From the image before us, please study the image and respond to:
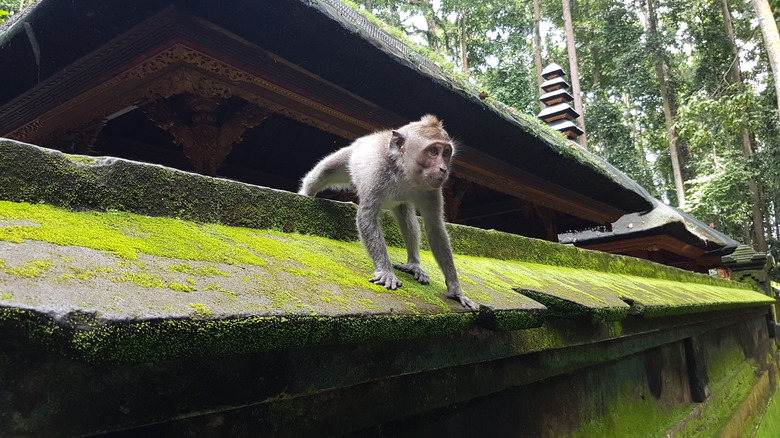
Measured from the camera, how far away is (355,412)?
6.87 ft

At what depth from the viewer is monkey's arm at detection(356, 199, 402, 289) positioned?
223 centimetres

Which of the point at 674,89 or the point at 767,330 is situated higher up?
the point at 674,89

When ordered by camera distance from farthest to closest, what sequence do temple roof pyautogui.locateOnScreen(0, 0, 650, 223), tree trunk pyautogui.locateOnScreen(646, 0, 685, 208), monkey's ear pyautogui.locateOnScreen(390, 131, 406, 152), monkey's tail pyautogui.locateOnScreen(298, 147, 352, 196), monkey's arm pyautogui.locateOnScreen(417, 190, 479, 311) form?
1. tree trunk pyautogui.locateOnScreen(646, 0, 685, 208)
2. temple roof pyautogui.locateOnScreen(0, 0, 650, 223)
3. monkey's tail pyautogui.locateOnScreen(298, 147, 352, 196)
4. monkey's ear pyautogui.locateOnScreen(390, 131, 406, 152)
5. monkey's arm pyautogui.locateOnScreen(417, 190, 479, 311)

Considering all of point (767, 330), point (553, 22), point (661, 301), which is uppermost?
point (553, 22)

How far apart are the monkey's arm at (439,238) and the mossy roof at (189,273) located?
101mm

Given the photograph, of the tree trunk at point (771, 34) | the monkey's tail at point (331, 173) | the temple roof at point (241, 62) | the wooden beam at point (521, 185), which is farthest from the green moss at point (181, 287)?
the tree trunk at point (771, 34)

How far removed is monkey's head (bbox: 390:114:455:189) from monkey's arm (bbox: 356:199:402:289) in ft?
0.95

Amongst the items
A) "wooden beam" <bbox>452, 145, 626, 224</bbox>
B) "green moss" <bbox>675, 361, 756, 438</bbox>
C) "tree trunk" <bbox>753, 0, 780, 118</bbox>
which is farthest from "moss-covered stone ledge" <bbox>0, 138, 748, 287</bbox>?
"tree trunk" <bbox>753, 0, 780, 118</bbox>

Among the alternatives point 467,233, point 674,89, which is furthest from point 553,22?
point 467,233

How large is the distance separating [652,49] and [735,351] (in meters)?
20.9

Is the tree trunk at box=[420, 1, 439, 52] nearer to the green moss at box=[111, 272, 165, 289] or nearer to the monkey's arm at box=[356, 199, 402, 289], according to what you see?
the monkey's arm at box=[356, 199, 402, 289]

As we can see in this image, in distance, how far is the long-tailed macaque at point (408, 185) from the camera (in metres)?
2.74

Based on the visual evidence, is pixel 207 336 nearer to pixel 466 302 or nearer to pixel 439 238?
pixel 466 302

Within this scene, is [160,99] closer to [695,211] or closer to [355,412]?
[355,412]
